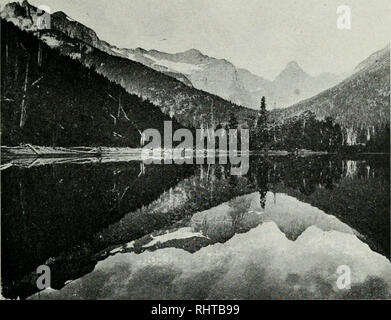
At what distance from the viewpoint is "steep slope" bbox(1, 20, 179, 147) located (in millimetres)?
37906

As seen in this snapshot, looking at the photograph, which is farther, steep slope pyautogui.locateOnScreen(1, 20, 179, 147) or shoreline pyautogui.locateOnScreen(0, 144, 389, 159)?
steep slope pyautogui.locateOnScreen(1, 20, 179, 147)

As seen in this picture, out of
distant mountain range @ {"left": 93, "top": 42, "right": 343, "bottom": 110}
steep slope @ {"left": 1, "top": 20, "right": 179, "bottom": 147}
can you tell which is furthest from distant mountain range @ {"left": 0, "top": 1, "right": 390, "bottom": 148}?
steep slope @ {"left": 1, "top": 20, "right": 179, "bottom": 147}

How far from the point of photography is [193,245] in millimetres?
5484

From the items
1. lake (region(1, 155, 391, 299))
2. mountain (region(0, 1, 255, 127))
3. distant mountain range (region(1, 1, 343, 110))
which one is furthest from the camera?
mountain (region(0, 1, 255, 127))

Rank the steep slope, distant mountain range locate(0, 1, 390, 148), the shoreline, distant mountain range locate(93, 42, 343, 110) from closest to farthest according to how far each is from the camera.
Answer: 1. distant mountain range locate(93, 42, 343, 110)
2. the shoreline
3. the steep slope
4. distant mountain range locate(0, 1, 390, 148)

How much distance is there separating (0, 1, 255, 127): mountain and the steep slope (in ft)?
15.3

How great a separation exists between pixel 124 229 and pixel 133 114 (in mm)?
60671

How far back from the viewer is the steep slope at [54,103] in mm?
37906

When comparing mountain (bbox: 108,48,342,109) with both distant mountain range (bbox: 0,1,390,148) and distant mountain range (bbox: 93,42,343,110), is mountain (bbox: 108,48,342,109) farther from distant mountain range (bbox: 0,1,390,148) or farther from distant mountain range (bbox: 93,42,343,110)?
distant mountain range (bbox: 0,1,390,148)

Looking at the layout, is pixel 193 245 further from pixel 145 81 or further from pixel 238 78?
pixel 145 81

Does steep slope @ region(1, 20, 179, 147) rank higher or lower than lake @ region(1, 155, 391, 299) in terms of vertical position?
higher

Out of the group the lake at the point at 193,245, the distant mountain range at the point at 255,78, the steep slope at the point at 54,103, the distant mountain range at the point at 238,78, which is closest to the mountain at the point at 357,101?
the distant mountain range at the point at 238,78

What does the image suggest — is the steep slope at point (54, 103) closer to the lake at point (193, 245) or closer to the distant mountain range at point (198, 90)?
the distant mountain range at point (198, 90)
